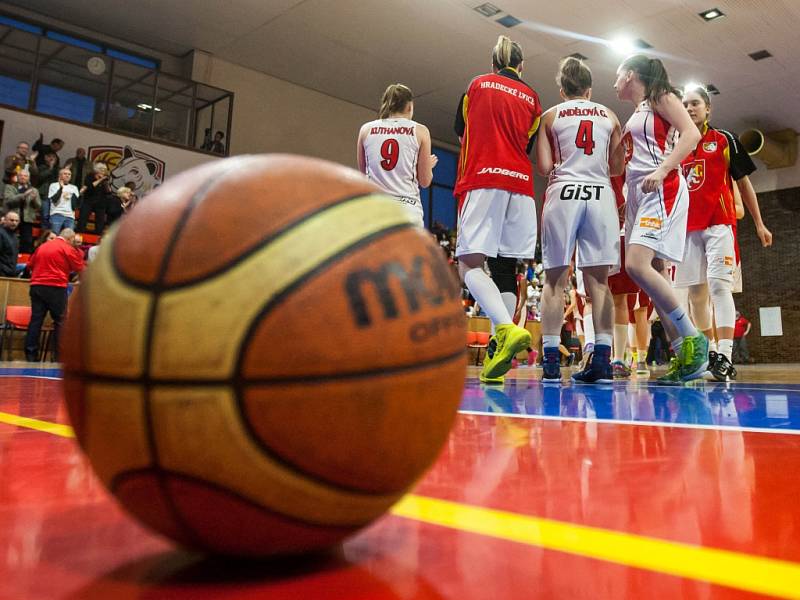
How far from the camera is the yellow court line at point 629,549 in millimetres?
568

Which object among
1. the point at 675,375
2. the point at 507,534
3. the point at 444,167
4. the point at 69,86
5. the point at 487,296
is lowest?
the point at 507,534

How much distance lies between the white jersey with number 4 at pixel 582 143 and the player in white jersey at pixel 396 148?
2.49 feet

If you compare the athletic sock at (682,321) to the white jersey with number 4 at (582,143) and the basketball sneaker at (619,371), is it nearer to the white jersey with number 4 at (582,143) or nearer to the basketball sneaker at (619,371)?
the white jersey with number 4 at (582,143)

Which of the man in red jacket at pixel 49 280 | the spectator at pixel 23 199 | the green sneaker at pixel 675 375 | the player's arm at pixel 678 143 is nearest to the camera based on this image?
the player's arm at pixel 678 143

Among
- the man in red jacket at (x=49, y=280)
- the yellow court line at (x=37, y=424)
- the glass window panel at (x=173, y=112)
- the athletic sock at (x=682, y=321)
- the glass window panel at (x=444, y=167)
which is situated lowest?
the yellow court line at (x=37, y=424)

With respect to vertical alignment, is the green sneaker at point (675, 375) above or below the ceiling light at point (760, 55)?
below

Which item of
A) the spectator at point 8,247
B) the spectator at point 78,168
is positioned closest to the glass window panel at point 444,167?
the spectator at point 78,168

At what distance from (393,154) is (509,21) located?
6.58 meters

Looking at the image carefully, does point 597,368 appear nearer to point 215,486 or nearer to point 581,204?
point 581,204

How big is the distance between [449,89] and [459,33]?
2.09 meters

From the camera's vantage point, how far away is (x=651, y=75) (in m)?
3.25

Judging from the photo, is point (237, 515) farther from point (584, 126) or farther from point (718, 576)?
point (584, 126)

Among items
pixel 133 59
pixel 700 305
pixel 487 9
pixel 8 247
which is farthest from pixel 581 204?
pixel 133 59

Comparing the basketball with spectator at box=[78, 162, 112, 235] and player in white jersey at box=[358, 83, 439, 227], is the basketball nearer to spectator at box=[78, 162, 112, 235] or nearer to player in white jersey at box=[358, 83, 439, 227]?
player in white jersey at box=[358, 83, 439, 227]
